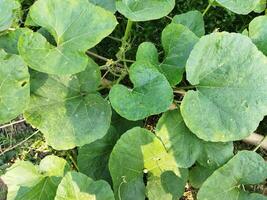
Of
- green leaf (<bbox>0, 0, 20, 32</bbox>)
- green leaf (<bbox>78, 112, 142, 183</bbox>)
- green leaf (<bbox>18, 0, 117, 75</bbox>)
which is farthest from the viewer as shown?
green leaf (<bbox>78, 112, 142, 183</bbox>)

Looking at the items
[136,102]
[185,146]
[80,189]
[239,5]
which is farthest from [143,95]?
[239,5]

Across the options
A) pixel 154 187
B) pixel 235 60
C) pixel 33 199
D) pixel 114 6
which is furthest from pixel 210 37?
pixel 33 199

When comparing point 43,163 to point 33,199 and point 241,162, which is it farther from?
point 241,162

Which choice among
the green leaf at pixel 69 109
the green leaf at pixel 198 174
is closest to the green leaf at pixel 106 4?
the green leaf at pixel 69 109

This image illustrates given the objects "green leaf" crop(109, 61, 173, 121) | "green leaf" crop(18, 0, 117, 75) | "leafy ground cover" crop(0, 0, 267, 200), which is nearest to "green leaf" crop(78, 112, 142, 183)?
"leafy ground cover" crop(0, 0, 267, 200)

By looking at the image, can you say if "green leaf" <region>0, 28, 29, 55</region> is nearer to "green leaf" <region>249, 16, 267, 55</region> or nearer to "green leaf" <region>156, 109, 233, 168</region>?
"green leaf" <region>156, 109, 233, 168</region>

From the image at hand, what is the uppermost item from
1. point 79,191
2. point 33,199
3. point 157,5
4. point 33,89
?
point 157,5

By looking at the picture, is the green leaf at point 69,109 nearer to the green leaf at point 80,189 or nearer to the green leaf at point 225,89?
the green leaf at point 80,189
